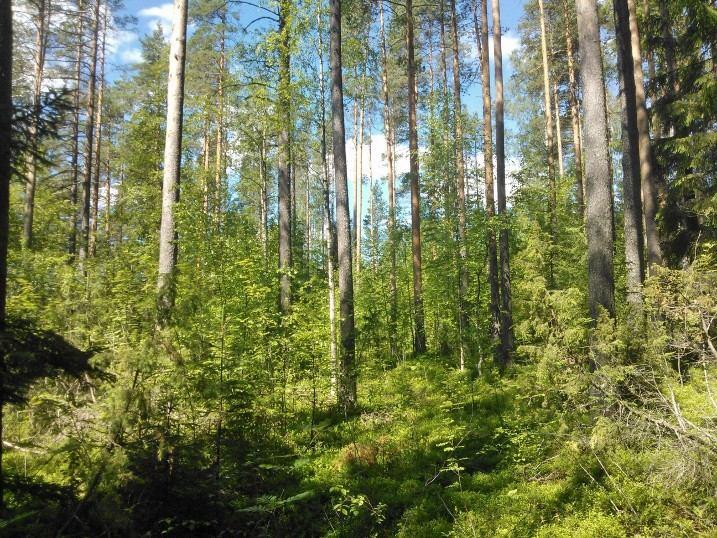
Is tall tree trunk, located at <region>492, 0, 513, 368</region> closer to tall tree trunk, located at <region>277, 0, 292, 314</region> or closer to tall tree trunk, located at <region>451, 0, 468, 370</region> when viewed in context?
tall tree trunk, located at <region>451, 0, 468, 370</region>

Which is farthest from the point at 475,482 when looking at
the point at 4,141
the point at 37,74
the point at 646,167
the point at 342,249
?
the point at 37,74

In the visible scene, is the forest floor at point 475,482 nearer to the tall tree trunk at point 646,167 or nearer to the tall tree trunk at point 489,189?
the tall tree trunk at point 489,189

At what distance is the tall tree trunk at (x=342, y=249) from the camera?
8.38 meters

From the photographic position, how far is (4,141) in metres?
3.64

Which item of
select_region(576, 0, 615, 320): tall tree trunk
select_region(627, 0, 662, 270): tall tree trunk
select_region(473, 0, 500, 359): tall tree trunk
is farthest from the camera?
select_region(473, 0, 500, 359): tall tree trunk

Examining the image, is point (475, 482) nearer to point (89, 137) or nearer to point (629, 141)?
point (629, 141)

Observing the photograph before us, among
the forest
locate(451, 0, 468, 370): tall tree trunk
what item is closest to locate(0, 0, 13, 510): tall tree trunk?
the forest

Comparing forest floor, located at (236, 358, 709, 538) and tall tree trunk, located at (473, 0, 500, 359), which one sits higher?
tall tree trunk, located at (473, 0, 500, 359)

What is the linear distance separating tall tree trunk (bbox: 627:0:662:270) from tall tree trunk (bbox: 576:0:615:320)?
5245mm

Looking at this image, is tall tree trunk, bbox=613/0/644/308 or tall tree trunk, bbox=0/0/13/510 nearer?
tall tree trunk, bbox=0/0/13/510

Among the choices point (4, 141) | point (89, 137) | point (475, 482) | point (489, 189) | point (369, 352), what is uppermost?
point (89, 137)

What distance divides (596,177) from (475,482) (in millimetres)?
4664

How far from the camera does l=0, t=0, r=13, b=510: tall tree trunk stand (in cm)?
363

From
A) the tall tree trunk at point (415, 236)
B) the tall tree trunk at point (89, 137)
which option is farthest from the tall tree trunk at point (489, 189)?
the tall tree trunk at point (89, 137)
